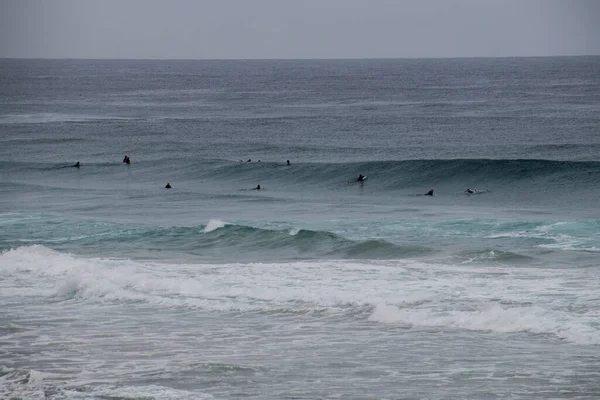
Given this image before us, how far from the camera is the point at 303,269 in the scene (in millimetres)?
24875

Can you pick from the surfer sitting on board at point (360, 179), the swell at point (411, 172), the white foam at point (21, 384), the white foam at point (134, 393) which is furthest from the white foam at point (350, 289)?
the swell at point (411, 172)

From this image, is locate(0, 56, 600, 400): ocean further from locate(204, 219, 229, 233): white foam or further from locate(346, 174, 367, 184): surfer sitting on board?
locate(346, 174, 367, 184): surfer sitting on board

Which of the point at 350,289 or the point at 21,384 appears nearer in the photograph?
the point at 21,384

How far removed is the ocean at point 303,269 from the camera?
49.9ft

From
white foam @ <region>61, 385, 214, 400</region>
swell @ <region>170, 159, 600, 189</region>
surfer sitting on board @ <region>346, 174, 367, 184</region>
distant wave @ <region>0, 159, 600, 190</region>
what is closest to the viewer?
white foam @ <region>61, 385, 214, 400</region>

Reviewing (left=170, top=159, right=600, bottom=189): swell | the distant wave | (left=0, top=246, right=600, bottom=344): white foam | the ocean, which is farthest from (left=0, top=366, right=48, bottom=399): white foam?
(left=170, top=159, right=600, bottom=189): swell

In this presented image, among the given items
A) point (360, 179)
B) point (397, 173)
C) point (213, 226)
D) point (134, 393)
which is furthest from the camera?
point (397, 173)

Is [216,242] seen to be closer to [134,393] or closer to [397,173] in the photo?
[134,393]

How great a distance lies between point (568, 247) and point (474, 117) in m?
57.0

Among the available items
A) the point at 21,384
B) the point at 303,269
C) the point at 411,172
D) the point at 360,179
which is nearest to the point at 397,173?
the point at 411,172

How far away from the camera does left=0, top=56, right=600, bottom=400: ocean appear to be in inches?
599

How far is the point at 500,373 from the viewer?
14938 mm

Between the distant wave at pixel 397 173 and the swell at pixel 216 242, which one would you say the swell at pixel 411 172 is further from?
the swell at pixel 216 242

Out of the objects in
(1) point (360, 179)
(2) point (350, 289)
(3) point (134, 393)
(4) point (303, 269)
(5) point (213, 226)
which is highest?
(1) point (360, 179)
